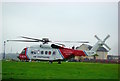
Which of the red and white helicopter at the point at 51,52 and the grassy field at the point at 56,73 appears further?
the red and white helicopter at the point at 51,52

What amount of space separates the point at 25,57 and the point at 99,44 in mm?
10393

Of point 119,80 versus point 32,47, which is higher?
point 32,47

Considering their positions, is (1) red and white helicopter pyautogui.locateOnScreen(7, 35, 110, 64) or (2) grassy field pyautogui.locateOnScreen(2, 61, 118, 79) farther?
(1) red and white helicopter pyautogui.locateOnScreen(7, 35, 110, 64)

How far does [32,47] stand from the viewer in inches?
1129

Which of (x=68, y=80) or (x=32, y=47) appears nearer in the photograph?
(x=68, y=80)

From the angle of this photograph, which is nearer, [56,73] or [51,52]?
[56,73]

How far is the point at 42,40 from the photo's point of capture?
25562 mm

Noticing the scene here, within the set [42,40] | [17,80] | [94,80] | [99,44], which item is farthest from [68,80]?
[99,44]

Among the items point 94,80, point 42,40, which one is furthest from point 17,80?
point 42,40

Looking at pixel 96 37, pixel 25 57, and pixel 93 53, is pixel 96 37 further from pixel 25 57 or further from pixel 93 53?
pixel 25 57

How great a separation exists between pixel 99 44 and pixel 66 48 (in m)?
6.15

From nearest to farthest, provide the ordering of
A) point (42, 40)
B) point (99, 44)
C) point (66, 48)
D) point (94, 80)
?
1. point (94, 80)
2. point (42, 40)
3. point (66, 48)
4. point (99, 44)

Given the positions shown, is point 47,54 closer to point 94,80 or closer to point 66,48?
point 66,48

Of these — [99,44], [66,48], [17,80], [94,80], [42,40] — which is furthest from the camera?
[99,44]
